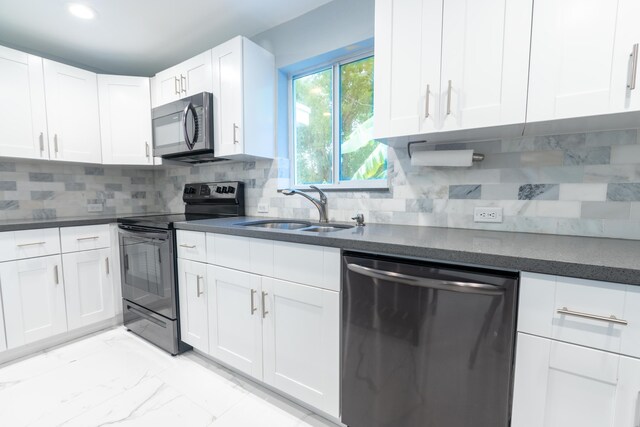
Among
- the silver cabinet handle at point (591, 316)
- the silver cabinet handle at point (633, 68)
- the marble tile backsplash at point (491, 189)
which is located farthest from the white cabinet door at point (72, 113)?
the silver cabinet handle at point (633, 68)

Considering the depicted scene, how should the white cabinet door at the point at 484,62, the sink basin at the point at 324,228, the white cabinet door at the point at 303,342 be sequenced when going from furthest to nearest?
the sink basin at the point at 324,228 → the white cabinet door at the point at 303,342 → the white cabinet door at the point at 484,62

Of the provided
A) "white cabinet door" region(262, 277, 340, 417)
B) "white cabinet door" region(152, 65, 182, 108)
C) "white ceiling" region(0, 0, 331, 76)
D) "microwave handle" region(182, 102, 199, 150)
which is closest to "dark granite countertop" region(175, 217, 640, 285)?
"white cabinet door" region(262, 277, 340, 417)

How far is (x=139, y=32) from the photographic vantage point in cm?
212

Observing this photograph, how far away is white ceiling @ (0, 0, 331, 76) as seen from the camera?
182 cm

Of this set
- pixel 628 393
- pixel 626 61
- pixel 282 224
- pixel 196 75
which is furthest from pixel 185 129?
pixel 628 393

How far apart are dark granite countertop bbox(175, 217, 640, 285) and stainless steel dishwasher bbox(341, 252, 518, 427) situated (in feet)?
0.16

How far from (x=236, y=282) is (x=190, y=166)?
1.69 meters

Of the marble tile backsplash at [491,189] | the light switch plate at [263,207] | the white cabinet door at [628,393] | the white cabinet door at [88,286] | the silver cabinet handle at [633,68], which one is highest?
the silver cabinet handle at [633,68]

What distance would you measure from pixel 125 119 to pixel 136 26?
82 centimetres

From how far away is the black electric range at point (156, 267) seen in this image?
193 centimetres

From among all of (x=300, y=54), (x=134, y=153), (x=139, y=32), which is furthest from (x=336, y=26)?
(x=134, y=153)

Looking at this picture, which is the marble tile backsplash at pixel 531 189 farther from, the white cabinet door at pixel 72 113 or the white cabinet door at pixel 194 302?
the white cabinet door at pixel 72 113

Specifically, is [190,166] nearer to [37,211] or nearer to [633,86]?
[37,211]

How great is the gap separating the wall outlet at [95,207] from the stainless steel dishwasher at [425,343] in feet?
9.18
